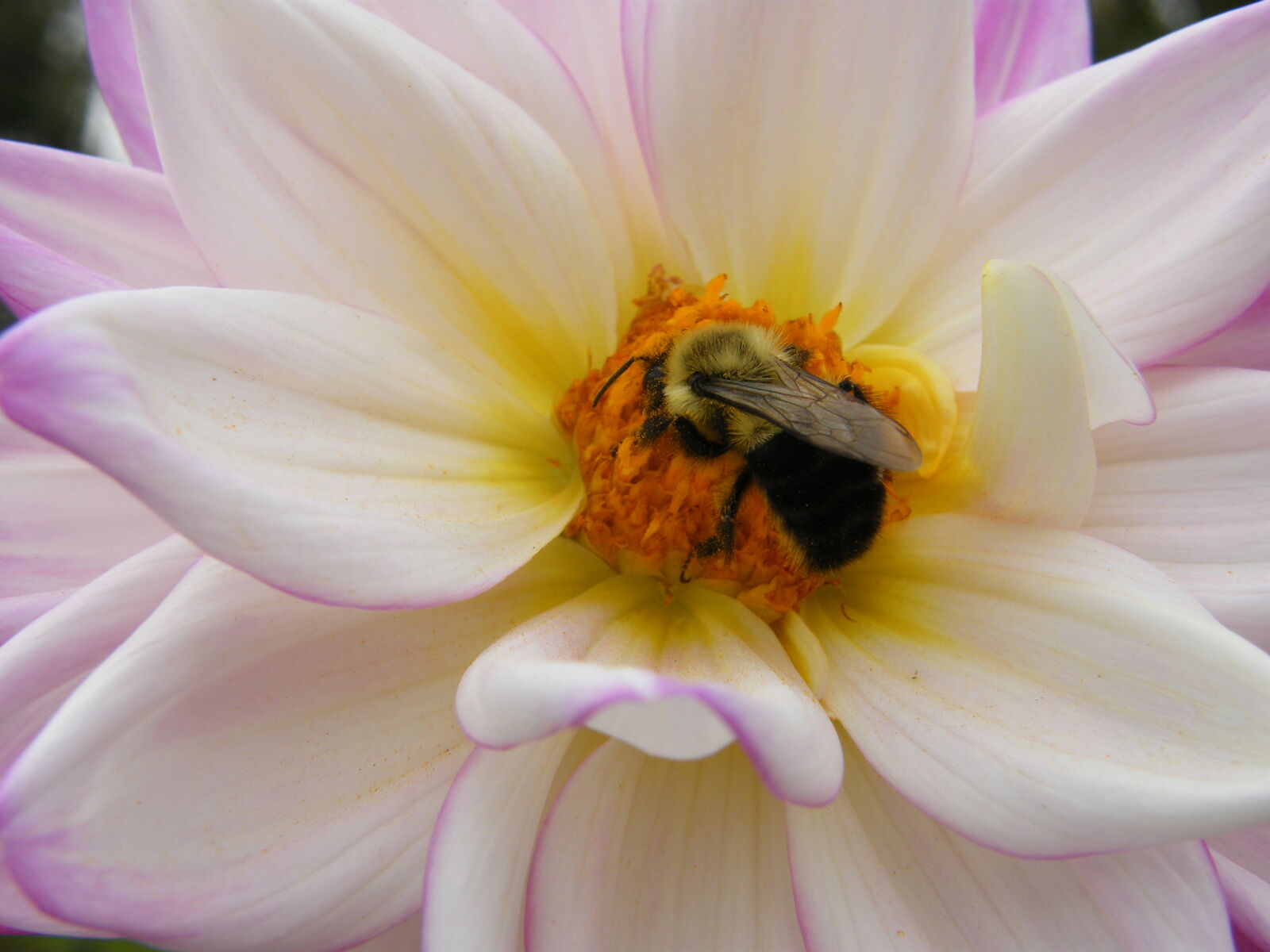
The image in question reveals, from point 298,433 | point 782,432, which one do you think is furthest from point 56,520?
point 782,432

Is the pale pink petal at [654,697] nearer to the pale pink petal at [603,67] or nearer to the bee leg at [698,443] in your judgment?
the bee leg at [698,443]

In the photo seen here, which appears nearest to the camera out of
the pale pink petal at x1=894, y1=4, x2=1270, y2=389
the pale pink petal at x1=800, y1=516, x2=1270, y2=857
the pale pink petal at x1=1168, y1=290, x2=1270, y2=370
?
the pale pink petal at x1=800, y1=516, x2=1270, y2=857

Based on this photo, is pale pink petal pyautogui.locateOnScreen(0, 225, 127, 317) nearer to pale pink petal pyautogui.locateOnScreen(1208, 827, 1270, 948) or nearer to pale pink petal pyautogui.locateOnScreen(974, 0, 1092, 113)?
pale pink petal pyautogui.locateOnScreen(974, 0, 1092, 113)

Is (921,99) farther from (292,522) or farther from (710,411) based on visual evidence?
(292,522)

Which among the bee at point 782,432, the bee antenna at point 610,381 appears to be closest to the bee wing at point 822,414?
the bee at point 782,432

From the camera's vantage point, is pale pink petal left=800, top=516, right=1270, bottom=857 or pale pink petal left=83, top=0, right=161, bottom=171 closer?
pale pink petal left=800, top=516, right=1270, bottom=857

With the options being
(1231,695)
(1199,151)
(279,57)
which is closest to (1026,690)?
(1231,695)

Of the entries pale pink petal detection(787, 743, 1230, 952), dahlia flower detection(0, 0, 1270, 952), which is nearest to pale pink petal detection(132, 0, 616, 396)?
dahlia flower detection(0, 0, 1270, 952)

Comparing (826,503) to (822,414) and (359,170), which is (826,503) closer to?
(822,414)
